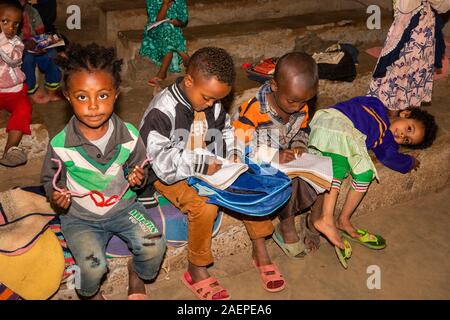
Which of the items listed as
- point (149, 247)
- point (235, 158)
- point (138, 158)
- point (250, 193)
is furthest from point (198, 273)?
point (138, 158)

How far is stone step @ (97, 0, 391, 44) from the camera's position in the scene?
220 inches

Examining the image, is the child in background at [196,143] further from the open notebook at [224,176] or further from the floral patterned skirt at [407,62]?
the floral patterned skirt at [407,62]

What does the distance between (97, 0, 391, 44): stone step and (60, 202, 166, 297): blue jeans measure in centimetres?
305

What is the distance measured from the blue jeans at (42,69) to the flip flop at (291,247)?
7.31 feet

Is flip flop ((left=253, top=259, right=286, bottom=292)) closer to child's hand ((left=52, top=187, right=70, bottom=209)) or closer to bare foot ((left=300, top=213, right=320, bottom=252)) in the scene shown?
bare foot ((left=300, top=213, right=320, bottom=252))

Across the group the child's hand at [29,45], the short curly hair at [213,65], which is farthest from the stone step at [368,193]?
the child's hand at [29,45]

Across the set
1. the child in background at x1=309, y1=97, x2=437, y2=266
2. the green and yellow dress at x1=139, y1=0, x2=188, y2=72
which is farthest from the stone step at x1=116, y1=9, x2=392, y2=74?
the child in background at x1=309, y1=97, x2=437, y2=266

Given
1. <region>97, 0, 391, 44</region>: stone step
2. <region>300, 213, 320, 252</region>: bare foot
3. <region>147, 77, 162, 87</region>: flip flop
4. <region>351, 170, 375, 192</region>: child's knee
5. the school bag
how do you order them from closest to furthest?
the school bag
<region>351, 170, 375, 192</region>: child's knee
<region>300, 213, 320, 252</region>: bare foot
<region>147, 77, 162, 87</region>: flip flop
<region>97, 0, 391, 44</region>: stone step

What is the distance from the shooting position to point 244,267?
A: 356 cm

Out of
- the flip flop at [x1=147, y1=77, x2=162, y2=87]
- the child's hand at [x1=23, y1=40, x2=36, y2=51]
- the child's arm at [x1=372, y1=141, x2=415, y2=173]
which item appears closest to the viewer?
the child's arm at [x1=372, y1=141, x2=415, y2=173]

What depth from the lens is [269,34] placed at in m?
5.36

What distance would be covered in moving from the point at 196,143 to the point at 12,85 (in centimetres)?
162

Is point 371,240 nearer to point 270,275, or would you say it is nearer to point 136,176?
point 270,275

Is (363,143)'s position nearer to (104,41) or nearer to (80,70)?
(80,70)
